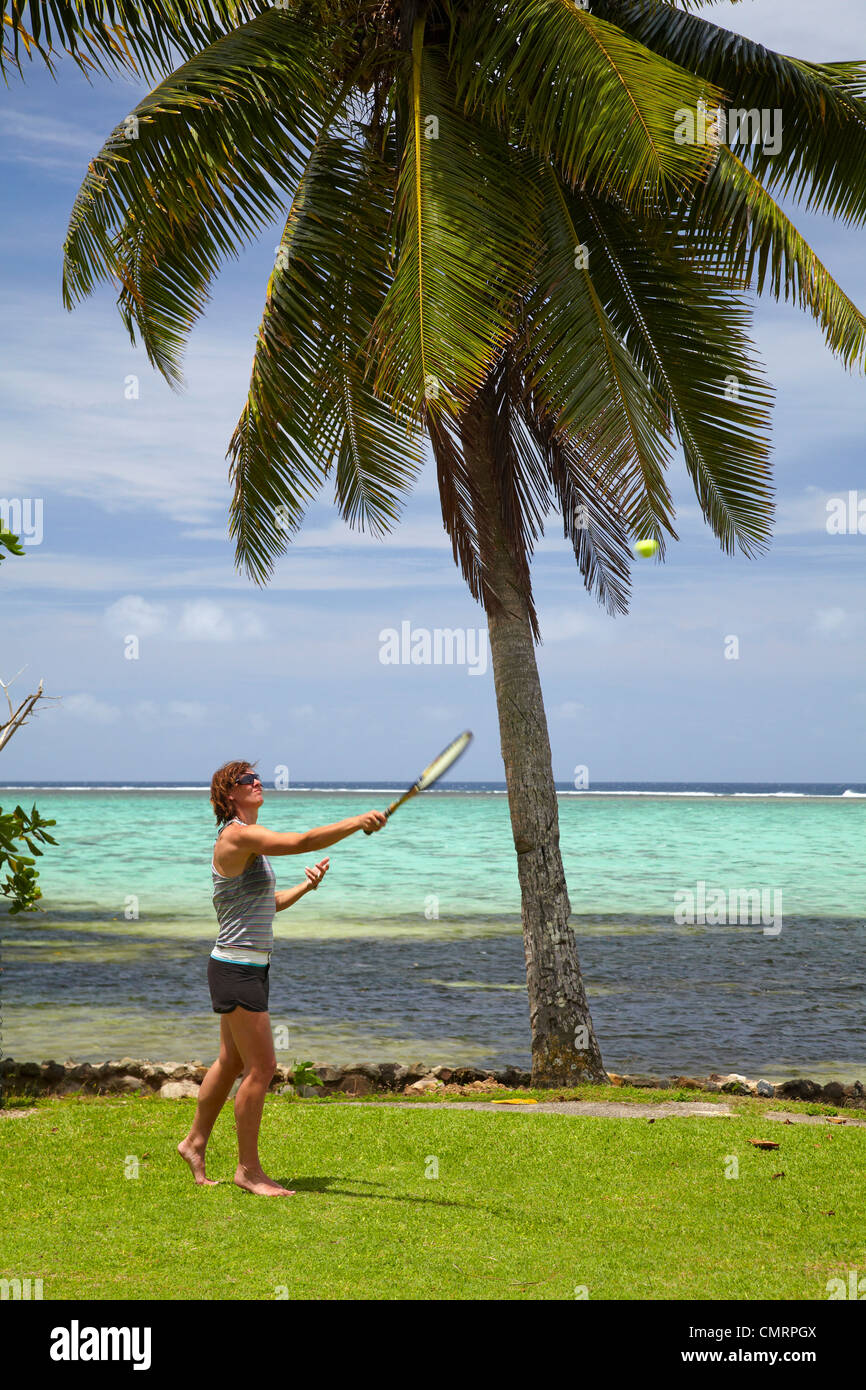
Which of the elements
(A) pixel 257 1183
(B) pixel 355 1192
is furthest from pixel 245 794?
(B) pixel 355 1192

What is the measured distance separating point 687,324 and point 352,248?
9.42 feet

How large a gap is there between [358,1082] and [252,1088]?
Result: 4.31 meters

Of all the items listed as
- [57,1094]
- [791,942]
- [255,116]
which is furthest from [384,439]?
[791,942]

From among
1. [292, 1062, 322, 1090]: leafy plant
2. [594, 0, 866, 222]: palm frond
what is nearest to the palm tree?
[594, 0, 866, 222]: palm frond

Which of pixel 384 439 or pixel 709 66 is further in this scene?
pixel 384 439

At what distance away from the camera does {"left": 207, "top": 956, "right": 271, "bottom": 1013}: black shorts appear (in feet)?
18.7

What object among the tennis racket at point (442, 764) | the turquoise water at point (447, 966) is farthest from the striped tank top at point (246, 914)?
the turquoise water at point (447, 966)

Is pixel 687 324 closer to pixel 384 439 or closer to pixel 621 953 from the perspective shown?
pixel 384 439

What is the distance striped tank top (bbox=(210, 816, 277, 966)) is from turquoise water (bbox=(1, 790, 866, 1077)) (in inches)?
281

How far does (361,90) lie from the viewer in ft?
34.2

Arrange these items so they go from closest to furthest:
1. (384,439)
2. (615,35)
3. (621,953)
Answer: (615,35) → (384,439) → (621,953)

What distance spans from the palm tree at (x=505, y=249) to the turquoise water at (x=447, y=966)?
451 centimetres

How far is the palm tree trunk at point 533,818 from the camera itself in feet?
33.0

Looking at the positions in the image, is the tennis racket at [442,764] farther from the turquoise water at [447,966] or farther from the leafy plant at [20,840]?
the turquoise water at [447,966]
